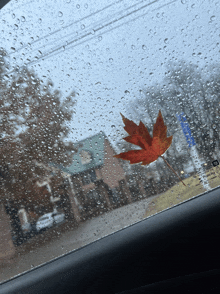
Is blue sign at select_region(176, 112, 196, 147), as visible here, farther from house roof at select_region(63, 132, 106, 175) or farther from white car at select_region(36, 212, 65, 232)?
white car at select_region(36, 212, 65, 232)

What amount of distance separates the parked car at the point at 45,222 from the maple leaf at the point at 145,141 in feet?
1.88

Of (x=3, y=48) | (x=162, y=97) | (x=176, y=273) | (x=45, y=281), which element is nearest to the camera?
(x=176, y=273)

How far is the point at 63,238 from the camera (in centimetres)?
134

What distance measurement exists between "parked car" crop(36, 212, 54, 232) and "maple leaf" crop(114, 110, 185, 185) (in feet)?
1.88

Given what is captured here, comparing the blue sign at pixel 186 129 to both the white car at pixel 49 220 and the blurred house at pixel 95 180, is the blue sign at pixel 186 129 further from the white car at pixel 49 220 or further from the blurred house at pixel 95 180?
the white car at pixel 49 220

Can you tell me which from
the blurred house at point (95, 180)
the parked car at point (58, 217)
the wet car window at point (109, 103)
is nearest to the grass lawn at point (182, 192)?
the wet car window at point (109, 103)

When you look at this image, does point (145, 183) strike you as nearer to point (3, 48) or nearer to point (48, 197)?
point (48, 197)

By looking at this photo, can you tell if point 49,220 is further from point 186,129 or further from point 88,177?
point 186,129

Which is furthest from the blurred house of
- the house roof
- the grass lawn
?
the grass lawn

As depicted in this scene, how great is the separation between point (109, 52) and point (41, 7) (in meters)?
0.43

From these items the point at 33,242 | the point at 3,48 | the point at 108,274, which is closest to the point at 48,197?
the point at 33,242

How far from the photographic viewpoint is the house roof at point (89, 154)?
1469mm

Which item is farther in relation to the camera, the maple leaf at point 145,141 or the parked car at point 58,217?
the parked car at point 58,217

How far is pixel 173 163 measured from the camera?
4.46 feet
